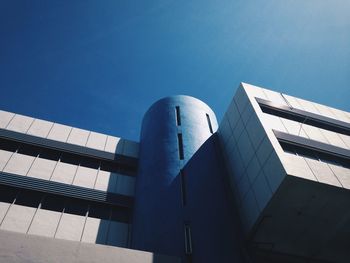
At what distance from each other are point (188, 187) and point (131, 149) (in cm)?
735

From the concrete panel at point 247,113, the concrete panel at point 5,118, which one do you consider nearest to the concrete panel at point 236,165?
the concrete panel at point 247,113

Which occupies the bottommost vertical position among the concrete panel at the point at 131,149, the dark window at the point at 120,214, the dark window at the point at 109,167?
the dark window at the point at 120,214

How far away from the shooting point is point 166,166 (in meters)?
16.8

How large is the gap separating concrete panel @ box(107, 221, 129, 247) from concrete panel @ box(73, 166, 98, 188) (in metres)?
3.08

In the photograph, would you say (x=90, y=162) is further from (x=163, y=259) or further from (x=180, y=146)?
(x=163, y=259)

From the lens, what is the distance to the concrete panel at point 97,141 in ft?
65.9

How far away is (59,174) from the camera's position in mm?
17219

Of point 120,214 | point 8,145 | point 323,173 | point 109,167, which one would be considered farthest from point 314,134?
point 8,145

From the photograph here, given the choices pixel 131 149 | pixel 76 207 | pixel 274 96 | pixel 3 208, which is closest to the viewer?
pixel 3 208

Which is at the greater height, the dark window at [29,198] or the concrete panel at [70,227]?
the dark window at [29,198]

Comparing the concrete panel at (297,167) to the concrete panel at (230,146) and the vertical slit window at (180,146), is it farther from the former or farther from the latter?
the vertical slit window at (180,146)

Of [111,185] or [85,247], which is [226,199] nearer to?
[111,185]

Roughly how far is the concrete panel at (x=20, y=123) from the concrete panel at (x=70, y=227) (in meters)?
7.95

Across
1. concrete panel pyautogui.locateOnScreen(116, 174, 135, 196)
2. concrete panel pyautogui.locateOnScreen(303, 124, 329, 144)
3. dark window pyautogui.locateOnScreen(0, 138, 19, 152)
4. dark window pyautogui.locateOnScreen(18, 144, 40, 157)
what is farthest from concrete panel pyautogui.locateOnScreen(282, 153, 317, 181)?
dark window pyautogui.locateOnScreen(0, 138, 19, 152)
